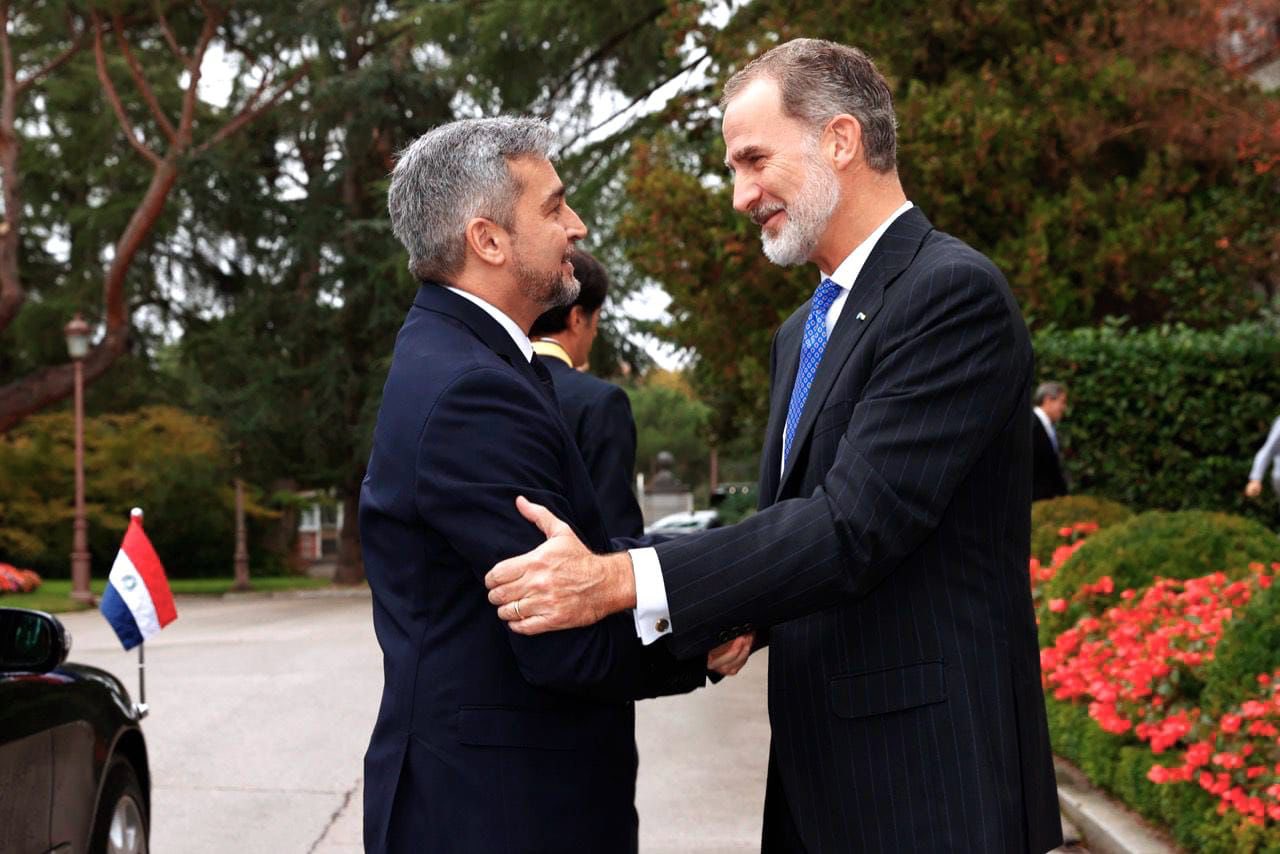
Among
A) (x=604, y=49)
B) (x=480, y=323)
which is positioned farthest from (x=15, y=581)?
(x=480, y=323)

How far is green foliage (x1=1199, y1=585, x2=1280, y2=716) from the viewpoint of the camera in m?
5.64

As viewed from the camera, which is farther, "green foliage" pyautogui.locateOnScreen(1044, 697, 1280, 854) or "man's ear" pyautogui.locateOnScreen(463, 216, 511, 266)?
"green foliage" pyautogui.locateOnScreen(1044, 697, 1280, 854)

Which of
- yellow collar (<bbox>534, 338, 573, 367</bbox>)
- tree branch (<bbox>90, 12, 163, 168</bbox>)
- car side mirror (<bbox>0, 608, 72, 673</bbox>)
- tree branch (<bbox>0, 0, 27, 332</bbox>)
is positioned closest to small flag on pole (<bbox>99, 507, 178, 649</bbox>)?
A: yellow collar (<bbox>534, 338, 573, 367</bbox>)

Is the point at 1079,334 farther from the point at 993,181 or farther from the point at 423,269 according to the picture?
the point at 423,269

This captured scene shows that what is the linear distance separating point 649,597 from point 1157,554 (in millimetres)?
6552

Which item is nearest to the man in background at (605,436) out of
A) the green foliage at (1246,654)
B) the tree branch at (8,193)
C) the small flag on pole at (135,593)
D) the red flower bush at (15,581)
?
the green foliage at (1246,654)

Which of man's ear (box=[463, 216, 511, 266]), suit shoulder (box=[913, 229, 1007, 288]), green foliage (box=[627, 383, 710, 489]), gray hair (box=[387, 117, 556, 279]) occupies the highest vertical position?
green foliage (box=[627, 383, 710, 489])

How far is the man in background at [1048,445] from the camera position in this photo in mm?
11812

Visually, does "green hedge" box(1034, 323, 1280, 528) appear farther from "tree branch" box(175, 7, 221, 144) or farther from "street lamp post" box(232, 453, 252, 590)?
"street lamp post" box(232, 453, 252, 590)

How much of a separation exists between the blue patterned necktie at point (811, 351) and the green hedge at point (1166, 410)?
1116 cm

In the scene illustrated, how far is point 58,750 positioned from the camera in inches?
164

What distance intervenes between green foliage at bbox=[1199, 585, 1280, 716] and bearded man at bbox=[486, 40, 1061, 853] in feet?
10.5

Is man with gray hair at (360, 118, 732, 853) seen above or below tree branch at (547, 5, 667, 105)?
below

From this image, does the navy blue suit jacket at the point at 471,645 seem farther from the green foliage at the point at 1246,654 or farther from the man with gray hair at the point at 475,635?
the green foliage at the point at 1246,654
